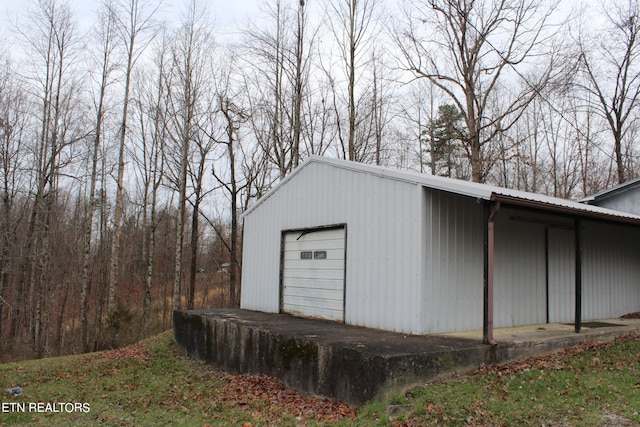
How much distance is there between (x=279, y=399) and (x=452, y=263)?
128 inches

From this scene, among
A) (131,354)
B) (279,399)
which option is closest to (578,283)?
(279,399)

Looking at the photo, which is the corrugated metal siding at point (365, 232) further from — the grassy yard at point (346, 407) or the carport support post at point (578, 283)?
the carport support post at point (578, 283)

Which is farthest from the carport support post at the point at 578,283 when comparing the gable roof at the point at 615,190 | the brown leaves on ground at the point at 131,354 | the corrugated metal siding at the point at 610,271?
the brown leaves on ground at the point at 131,354

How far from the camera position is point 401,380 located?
5.05 meters

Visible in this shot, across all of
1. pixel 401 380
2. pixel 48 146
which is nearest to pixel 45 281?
pixel 48 146

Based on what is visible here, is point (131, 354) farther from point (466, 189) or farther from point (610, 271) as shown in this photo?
point (610, 271)

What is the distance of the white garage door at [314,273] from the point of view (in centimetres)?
841

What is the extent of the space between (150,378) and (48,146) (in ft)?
41.6

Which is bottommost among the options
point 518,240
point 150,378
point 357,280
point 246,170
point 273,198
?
point 150,378

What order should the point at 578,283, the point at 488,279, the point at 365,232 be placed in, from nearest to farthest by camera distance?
the point at 488,279
the point at 578,283
the point at 365,232

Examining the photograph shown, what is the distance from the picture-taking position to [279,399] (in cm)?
610

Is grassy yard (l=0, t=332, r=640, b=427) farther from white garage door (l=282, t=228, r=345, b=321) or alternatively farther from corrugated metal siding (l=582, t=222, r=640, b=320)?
corrugated metal siding (l=582, t=222, r=640, b=320)

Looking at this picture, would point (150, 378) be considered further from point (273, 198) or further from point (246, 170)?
point (246, 170)

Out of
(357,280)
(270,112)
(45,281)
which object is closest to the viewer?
(357,280)
